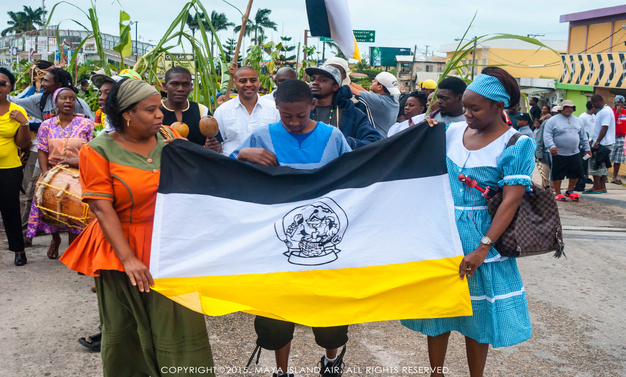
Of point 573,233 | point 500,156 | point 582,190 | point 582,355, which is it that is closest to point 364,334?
point 582,355

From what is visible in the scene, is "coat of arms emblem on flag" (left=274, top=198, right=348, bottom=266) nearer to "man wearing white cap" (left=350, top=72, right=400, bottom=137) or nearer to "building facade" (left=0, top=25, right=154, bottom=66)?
"man wearing white cap" (left=350, top=72, right=400, bottom=137)

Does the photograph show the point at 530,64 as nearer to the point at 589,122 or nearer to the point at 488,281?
the point at 589,122

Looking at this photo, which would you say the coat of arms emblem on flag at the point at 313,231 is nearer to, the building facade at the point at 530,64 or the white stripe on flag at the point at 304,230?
the white stripe on flag at the point at 304,230

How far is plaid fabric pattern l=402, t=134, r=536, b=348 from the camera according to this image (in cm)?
285

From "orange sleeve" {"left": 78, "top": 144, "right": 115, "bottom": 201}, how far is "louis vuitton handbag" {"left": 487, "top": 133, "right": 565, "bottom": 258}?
79.6 inches

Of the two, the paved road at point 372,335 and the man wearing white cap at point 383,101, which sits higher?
the man wearing white cap at point 383,101

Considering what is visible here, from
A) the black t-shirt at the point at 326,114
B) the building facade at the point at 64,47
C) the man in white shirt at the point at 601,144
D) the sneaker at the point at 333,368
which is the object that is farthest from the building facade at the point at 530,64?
the sneaker at the point at 333,368

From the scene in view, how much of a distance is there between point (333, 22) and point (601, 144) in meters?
8.81

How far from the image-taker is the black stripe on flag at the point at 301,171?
2834 mm

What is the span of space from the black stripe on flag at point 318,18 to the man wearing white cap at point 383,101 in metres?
0.68

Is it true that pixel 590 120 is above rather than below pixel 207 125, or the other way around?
above

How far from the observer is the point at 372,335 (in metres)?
4.05

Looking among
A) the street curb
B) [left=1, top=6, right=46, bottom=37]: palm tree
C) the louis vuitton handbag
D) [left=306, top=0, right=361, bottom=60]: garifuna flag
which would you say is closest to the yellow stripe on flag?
the louis vuitton handbag

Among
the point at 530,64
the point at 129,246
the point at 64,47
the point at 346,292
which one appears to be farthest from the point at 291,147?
the point at 530,64
